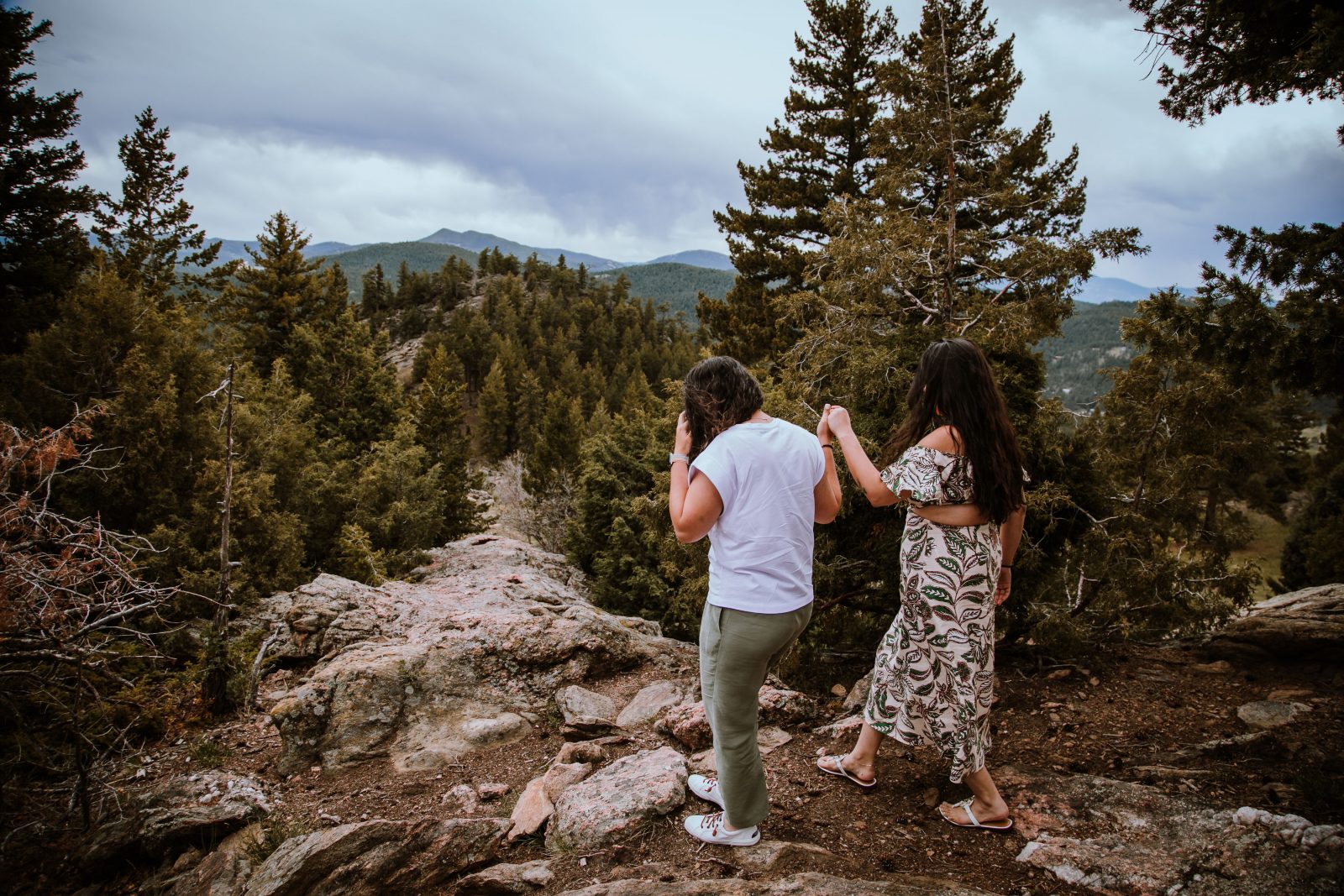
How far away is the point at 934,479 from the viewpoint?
112 inches

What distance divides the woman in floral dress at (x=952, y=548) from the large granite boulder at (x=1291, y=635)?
3960mm

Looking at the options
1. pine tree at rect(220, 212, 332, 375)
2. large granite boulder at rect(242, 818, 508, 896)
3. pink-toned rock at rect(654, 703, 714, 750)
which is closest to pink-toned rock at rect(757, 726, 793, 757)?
pink-toned rock at rect(654, 703, 714, 750)

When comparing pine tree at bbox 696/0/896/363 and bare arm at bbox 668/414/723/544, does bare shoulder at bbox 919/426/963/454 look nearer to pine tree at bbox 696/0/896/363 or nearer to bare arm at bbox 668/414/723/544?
bare arm at bbox 668/414/723/544

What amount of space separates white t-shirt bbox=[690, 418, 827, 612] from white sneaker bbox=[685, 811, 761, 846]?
1.28 m

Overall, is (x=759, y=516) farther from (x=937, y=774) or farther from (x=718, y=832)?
(x=937, y=774)

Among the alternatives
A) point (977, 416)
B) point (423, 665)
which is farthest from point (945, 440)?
point (423, 665)

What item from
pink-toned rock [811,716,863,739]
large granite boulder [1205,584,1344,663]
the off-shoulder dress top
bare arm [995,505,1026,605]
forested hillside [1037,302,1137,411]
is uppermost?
forested hillside [1037,302,1137,411]

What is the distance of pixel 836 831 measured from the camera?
3.14 m

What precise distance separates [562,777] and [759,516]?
277 cm

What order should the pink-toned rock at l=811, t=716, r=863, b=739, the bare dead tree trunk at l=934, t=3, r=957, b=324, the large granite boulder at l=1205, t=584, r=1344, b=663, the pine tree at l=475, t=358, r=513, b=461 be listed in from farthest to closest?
the pine tree at l=475, t=358, r=513, b=461, the bare dead tree trunk at l=934, t=3, r=957, b=324, the large granite boulder at l=1205, t=584, r=1344, b=663, the pink-toned rock at l=811, t=716, r=863, b=739

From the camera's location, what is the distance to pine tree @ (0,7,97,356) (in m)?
13.6

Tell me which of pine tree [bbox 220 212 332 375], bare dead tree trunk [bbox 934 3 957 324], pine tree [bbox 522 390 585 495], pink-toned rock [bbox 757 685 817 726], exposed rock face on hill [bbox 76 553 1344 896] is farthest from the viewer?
pine tree [bbox 522 390 585 495]

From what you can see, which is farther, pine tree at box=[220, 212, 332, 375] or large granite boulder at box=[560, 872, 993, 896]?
pine tree at box=[220, 212, 332, 375]

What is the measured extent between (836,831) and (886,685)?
79cm
